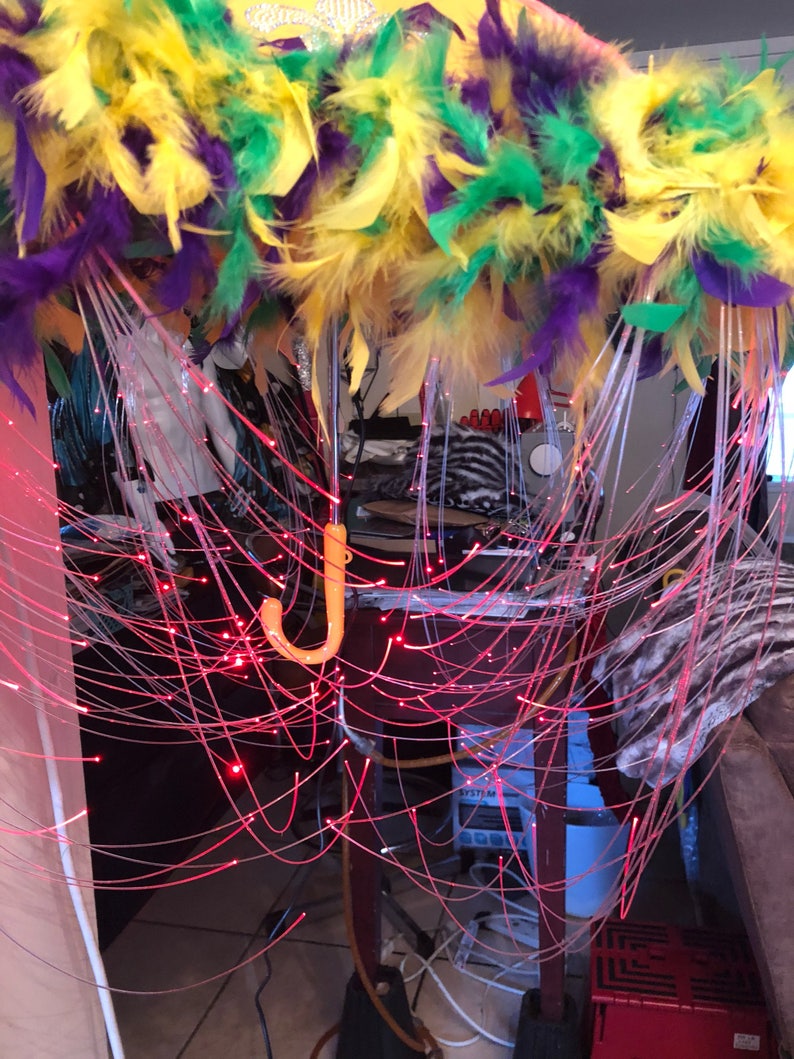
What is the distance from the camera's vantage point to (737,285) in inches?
18.4

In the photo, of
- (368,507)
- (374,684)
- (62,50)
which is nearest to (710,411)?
(368,507)

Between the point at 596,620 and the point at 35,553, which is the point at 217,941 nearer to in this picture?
the point at 596,620

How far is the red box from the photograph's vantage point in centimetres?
113

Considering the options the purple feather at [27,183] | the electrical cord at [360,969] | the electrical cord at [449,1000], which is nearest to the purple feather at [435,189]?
the purple feather at [27,183]

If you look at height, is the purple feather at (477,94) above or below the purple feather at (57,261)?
above

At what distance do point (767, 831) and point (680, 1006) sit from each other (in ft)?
1.13

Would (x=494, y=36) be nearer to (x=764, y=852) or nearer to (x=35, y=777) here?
(x=35, y=777)

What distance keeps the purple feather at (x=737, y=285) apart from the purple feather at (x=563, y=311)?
0.07 m

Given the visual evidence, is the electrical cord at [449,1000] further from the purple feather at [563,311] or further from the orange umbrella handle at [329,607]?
the purple feather at [563,311]

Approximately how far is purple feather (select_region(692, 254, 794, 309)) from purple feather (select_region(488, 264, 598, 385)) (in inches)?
2.6

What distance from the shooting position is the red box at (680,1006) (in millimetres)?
1135

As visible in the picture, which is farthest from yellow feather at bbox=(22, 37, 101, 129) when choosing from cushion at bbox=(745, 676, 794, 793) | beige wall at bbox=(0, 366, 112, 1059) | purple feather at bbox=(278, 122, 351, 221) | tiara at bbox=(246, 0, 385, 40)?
cushion at bbox=(745, 676, 794, 793)

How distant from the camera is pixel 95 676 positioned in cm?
129

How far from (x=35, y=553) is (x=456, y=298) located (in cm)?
54
